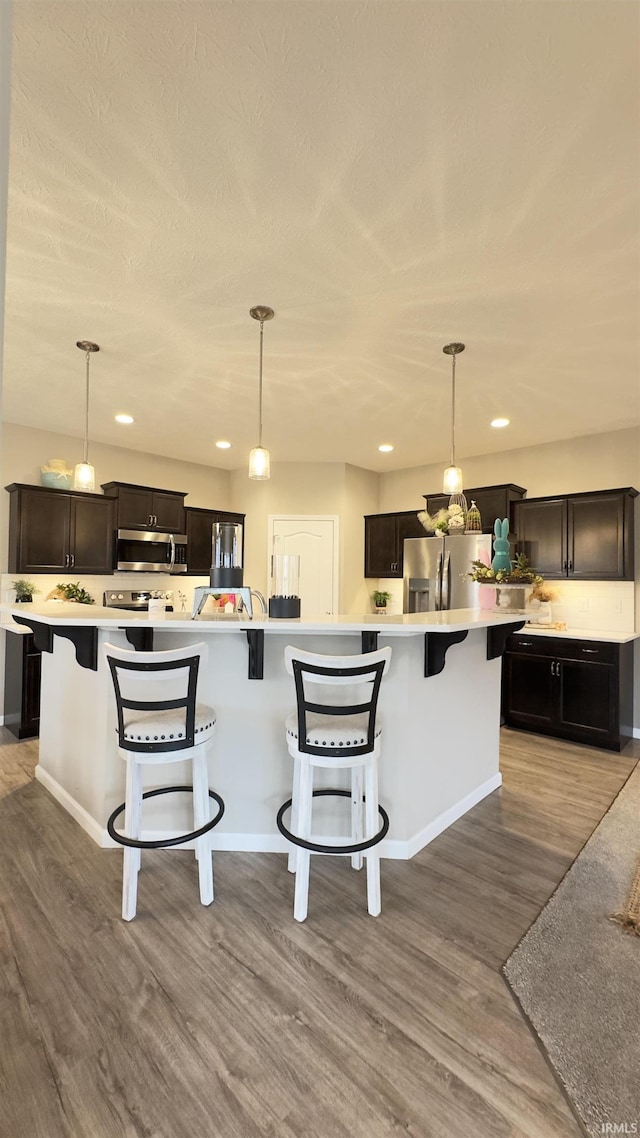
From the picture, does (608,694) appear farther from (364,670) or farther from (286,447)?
(286,447)

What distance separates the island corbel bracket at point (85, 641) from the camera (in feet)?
8.45

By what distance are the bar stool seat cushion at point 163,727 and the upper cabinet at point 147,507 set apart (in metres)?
3.31

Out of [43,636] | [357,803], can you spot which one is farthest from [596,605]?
Result: [43,636]

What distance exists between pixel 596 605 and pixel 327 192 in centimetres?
432

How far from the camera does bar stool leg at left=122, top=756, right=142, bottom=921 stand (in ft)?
6.73

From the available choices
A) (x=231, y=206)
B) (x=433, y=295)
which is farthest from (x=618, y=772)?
(x=231, y=206)

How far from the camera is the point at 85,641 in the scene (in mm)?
2586

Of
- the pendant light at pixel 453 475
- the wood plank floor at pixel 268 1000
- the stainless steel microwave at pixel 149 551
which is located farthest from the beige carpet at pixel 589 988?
the stainless steel microwave at pixel 149 551

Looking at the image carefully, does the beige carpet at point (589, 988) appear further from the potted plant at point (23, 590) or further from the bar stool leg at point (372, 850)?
the potted plant at point (23, 590)

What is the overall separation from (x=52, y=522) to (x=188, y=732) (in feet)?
10.9

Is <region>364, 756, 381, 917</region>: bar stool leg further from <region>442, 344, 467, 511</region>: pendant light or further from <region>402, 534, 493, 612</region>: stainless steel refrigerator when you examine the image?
<region>402, 534, 493, 612</region>: stainless steel refrigerator

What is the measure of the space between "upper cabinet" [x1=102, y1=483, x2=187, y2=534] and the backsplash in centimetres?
409

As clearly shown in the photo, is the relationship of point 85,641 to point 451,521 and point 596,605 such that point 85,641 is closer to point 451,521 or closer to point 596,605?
point 451,521

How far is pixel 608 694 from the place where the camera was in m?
4.20
